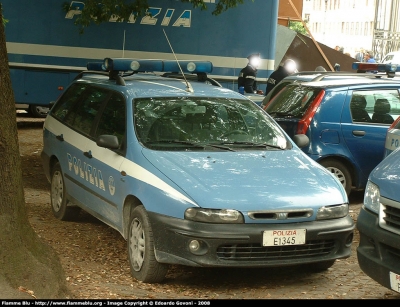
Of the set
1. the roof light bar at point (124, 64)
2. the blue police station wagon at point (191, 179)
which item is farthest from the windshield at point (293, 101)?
the roof light bar at point (124, 64)

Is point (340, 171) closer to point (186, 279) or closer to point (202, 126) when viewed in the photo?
point (202, 126)

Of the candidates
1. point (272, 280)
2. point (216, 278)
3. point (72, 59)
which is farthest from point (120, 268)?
point (72, 59)

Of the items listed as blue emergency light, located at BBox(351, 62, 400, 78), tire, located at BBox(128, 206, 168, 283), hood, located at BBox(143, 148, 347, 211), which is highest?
blue emergency light, located at BBox(351, 62, 400, 78)

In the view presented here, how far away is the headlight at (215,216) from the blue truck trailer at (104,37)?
10133 millimetres

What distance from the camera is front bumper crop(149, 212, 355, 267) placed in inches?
255

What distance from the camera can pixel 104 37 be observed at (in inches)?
650

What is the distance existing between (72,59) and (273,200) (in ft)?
34.8

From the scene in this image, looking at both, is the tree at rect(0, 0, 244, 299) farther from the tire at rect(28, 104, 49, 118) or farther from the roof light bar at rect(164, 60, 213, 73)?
the tire at rect(28, 104, 49, 118)

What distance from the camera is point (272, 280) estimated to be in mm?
7145

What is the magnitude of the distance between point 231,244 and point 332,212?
2.95ft

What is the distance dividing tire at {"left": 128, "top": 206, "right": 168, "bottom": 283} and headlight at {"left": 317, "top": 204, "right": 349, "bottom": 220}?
1.29m

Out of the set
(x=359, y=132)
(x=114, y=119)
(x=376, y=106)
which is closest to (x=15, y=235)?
(x=114, y=119)

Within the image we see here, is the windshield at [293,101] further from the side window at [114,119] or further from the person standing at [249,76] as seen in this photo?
the person standing at [249,76]

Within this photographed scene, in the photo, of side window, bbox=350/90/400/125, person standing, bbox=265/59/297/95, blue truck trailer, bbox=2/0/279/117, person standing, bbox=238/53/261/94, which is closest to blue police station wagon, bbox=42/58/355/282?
side window, bbox=350/90/400/125
